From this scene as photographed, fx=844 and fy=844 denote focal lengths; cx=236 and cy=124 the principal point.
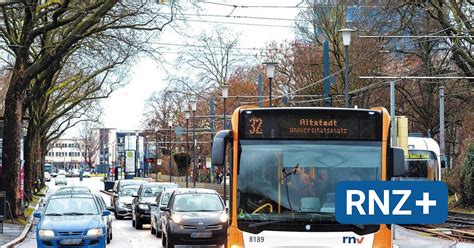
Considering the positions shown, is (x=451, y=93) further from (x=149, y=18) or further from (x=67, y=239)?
(x=67, y=239)

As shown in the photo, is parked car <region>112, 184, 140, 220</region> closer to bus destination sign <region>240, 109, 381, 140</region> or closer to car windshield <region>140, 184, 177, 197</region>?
car windshield <region>140, 184, 177, 197</region>

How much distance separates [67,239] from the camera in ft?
68.4

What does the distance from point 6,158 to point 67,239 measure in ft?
46.7

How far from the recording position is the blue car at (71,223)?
20.8 m

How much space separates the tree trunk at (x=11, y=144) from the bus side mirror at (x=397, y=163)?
2469cm

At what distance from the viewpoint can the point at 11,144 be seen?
3381 cm

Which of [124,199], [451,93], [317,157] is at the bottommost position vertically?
[124,199]

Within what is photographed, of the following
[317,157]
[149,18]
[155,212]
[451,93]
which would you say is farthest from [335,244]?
[451,93]

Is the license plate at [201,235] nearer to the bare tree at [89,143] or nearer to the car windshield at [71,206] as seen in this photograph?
the car windshield at [71,206]

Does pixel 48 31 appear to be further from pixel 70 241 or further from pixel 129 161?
pixel 129 161

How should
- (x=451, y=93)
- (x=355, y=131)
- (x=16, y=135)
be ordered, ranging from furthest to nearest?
1. (x=451, y=93)
2. (x=16, y=135)
3. (x=355, y=131)

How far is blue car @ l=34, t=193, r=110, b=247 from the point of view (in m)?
20.8

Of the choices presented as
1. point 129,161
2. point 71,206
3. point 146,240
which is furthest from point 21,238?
point 129,161

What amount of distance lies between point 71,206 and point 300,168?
12.4 m
